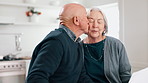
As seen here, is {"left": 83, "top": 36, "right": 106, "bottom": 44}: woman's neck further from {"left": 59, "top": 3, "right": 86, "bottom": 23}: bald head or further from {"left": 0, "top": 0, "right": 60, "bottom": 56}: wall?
{"left": 0, "top": 0, "right": 60, "bottom": 56}: wall

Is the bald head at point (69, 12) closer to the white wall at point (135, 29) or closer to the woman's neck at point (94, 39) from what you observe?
the woman's neck at point (94, 39)

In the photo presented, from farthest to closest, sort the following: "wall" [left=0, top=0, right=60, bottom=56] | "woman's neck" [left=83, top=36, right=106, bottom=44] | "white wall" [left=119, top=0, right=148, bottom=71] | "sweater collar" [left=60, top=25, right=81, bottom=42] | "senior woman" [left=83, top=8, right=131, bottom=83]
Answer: "wall" [left=0, top=0, right=60, bottom=56] → "white wall" [left=119, top=0, right=148, bottom=71] → "woman's neck" [left=83, top=36, right=106, bottom=44] → "senior woman" [left=83, top=8, right=131, bottom=83] → "sweater collar" [left=60, top=25, right=81, bottom=42]

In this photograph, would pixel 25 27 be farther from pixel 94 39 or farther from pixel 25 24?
pixel 94 39

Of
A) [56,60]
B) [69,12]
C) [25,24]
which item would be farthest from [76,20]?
[25,24]

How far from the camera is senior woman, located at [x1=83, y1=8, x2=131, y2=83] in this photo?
145cm

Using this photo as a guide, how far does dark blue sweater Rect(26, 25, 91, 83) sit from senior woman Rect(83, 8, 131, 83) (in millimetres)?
251

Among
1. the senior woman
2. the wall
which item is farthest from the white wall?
the wall

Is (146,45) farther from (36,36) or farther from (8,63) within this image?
(36,36)

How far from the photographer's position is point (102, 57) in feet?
4.87

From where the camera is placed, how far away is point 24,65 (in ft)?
12.2

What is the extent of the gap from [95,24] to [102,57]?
240mm

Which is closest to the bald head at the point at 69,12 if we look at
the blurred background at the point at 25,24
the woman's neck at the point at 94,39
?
the woman's neck at the point at 94,39

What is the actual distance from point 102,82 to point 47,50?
57cm

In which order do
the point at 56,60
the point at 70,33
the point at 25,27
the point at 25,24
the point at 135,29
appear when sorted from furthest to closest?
the point at 25,27, the point at 25,24, the point at 135,29, the point at 70,33, the point at 56,60
